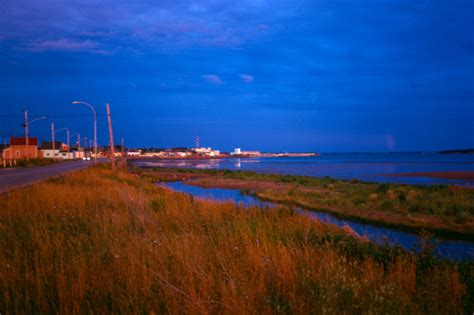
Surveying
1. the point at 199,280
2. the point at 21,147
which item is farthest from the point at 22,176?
the point at 21,147

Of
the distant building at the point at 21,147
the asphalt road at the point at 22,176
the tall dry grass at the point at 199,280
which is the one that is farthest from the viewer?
the distant building at the point at 21,147

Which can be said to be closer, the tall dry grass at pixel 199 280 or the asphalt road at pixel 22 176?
the tall dry grass at pixel 199 280

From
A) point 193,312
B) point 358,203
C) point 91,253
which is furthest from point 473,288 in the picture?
point 358,203

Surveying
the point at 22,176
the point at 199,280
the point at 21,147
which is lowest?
the point at 199,280

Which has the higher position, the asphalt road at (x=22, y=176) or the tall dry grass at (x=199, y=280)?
the asphalt road at (x=22, y=176)

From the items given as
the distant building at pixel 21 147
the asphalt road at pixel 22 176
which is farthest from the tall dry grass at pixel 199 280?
the distant building at pixel 21 147

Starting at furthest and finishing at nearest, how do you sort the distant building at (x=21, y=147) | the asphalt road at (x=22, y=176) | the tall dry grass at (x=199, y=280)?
the distant building at (x=21, y=147), the asphalt road at (x=22, y=176), the tall dry grass at (x=199, y=280)

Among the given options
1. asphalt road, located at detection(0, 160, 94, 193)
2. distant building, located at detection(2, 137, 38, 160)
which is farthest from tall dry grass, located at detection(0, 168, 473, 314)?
distant building, located at detection(2, 137, 38, 160)

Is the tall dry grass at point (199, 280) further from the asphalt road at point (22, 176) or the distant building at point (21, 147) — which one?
the distant building at point (21, 147)

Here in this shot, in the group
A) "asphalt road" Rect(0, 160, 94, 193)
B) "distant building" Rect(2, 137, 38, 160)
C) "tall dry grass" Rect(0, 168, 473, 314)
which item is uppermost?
"distant building" Rect(2, 137, 38, 160)

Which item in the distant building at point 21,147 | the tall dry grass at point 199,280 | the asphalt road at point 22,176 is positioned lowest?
the tall dry grass at point 199,280

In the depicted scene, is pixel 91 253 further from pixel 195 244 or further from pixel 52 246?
pixel 195 244

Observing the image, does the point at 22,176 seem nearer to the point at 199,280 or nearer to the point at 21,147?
the point at 199,280

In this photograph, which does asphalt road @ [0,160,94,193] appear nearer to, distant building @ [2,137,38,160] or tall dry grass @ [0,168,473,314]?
tall dry grass @ [0,168,473,314]
